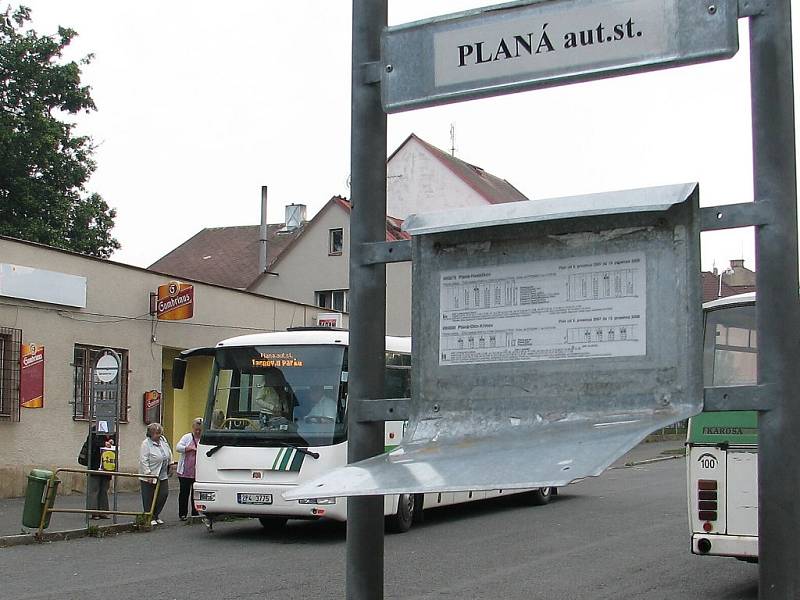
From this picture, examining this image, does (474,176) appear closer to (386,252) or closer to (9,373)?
(9,373)

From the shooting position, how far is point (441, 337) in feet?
10.3

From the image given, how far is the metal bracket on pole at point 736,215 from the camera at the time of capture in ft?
8.86

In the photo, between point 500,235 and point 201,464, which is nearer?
point 500,235

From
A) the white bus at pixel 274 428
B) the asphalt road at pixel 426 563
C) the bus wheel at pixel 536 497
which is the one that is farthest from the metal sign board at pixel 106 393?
the bus wheel at pixel 536 497

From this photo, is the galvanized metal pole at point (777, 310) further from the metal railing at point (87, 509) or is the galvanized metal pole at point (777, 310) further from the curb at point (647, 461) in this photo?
the curb at point (647, 461)

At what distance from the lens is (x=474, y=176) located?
189ft

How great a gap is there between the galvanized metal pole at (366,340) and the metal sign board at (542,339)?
12 cm

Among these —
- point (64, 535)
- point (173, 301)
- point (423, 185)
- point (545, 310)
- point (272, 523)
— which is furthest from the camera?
point (423, 185)

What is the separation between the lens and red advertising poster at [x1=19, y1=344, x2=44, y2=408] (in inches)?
862

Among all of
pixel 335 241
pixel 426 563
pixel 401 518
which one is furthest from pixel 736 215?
pixel 335 241

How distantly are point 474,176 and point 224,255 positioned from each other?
14.7 meters

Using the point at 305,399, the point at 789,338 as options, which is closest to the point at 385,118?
the point at 789,338

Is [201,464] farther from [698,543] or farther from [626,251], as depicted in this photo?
[626,251]

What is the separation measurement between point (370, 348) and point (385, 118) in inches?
27.4
